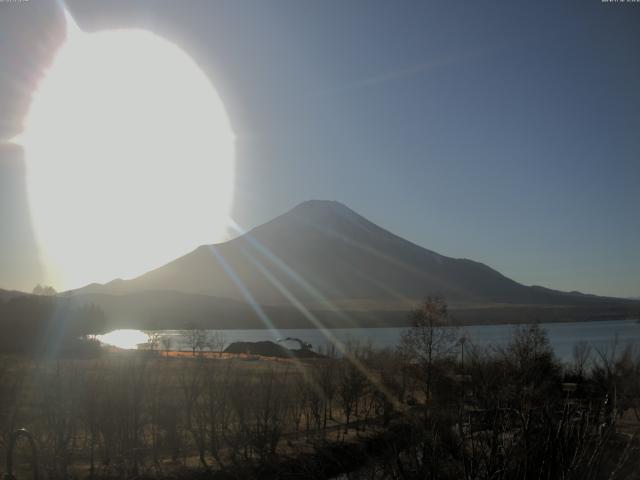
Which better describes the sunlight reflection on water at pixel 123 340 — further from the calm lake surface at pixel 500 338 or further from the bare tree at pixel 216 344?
the bare tree at pixel 216 344

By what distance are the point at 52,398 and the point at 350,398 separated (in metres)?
11.9

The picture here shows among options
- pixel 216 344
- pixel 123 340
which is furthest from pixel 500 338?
pixel 123 340

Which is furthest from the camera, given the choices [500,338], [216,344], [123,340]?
[123,340]

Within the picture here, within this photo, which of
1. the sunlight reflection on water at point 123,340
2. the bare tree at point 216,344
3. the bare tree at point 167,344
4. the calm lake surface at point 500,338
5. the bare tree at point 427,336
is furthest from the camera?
the sunlight reflection on water at point 123,340

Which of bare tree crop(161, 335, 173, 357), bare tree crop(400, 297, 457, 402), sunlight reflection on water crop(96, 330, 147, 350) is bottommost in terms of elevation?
sunlight reflection on water crop(96, 330, 147, 350)

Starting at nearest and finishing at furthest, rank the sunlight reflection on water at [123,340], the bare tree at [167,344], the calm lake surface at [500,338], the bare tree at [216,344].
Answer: the bare tree at [167,344], the calm lake surface at [500,338], the bare tree at [216,344], the sunlight reflection on water at [123,340]

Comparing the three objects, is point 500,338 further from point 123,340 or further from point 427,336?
point 123,340

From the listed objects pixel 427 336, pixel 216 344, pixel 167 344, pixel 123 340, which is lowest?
pixel 123 340

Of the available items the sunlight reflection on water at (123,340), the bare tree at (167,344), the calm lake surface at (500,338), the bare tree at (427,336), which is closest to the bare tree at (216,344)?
the calm lake surface at (500,338)

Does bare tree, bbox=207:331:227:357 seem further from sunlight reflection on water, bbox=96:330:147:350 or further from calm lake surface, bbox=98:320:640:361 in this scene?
sunlight reflection on water, bbox=96:330:147:350

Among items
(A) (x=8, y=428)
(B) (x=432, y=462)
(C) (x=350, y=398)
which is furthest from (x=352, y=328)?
(B) (x=432, y=462)

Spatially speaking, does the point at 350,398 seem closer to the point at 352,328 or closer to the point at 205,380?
the point at 205,380

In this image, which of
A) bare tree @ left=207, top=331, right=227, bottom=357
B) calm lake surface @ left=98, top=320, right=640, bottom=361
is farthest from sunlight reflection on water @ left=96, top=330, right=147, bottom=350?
bare tree @ left=207, top=331, right=227, bottom=357

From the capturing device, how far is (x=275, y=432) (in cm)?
1781
